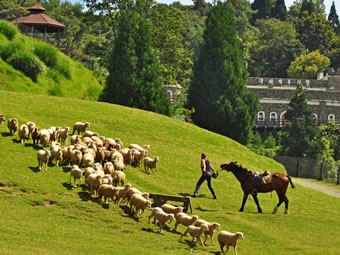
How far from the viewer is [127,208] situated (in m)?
30.0

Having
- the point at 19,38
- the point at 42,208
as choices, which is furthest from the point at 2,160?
the point at 19,38

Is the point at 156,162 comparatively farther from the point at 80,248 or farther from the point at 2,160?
the point at 80,248

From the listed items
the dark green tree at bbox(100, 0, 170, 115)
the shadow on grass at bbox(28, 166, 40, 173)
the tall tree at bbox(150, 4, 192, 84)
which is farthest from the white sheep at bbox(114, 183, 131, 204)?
the tall tree at bbox(150, 4, 192, 84)

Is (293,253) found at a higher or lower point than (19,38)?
lower

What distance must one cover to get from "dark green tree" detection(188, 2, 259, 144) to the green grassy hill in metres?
8.37

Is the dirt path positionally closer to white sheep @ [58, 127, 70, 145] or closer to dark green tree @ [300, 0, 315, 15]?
white sheep @ [58, 127, 70, 145]

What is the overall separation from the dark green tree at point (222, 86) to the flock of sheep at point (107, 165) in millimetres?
25399

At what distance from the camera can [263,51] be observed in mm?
151500

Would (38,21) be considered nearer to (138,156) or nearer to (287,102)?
(138,156)

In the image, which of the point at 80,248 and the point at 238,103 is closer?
the point at 80,248

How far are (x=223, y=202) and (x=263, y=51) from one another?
119 m

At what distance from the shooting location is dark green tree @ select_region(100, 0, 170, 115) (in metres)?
59.2

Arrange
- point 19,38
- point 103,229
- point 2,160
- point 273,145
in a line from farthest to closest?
1. point 273,145
2. point 19,38
3. point 2,160
4. point 103,229

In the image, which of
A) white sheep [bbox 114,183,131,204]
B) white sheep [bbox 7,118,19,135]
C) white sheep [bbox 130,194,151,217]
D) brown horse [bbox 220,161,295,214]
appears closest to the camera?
white sheep [bbox 130,194,151,217]
